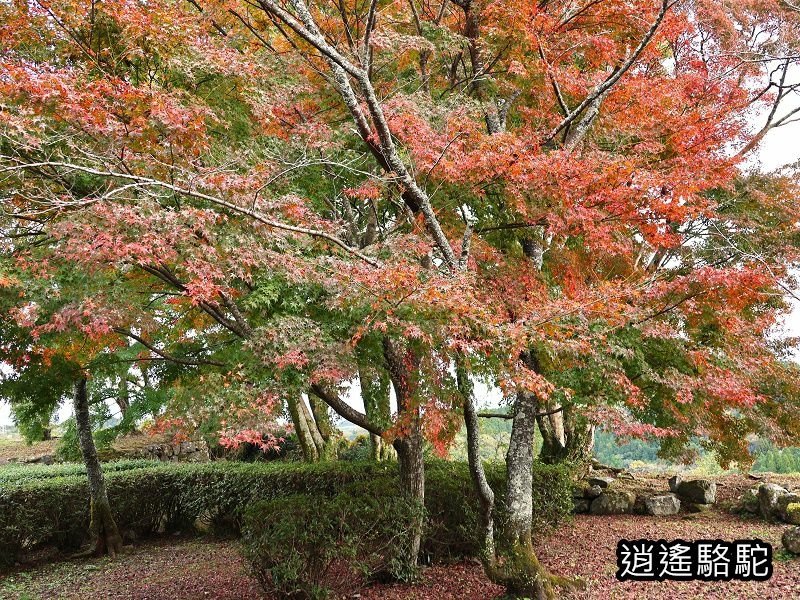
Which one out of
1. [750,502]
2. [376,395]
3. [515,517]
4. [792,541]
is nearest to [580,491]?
[750,502]

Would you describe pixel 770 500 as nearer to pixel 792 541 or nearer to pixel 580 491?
pixel 792 541

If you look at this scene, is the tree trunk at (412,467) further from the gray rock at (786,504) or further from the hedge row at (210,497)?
the gray rock at (786,504)

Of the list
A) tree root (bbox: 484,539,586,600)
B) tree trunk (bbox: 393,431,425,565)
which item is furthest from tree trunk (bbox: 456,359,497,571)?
tree trunk (bbox: 393,431,425,565)

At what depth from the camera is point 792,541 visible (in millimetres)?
6535

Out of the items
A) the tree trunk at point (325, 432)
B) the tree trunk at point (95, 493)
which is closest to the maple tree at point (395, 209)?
the tree trunk at point (95, 493)

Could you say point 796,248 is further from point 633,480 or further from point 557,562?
point 557,562

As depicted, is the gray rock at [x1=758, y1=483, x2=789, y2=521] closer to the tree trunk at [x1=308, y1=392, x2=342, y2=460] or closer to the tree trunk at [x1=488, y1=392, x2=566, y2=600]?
the tree trunk at [x1=488, y1=392, x2=566, y2=600]

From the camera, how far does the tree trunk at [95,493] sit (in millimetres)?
8508

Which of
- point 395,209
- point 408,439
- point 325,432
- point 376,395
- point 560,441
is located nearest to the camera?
point 376,395

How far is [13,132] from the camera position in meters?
3.93

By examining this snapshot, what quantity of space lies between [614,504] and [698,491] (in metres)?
1.51

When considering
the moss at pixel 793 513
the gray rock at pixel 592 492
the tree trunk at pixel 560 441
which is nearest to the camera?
the moss at pixel 793 513

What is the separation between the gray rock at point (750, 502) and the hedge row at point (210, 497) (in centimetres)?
321

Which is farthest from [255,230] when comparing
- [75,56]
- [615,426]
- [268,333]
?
[615,426]
